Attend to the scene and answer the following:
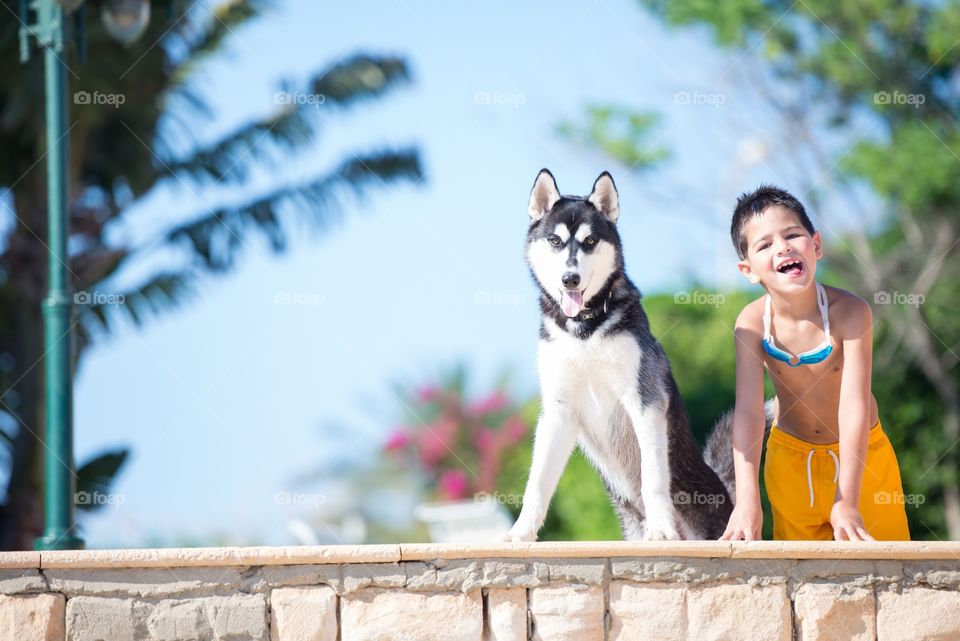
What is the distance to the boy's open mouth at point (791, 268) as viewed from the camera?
13.6 feet

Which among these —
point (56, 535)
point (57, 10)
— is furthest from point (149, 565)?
point (57, 10)

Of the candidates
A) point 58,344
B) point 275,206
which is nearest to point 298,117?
point 275,206

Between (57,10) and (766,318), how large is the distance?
13.9 feet

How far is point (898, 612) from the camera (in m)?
3.62

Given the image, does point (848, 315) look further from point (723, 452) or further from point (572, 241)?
point (572, 241)

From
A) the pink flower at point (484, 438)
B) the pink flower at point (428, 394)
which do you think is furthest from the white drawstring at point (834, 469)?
the pink flower at point (428, 394)

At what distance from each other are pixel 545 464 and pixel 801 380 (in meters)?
1.05

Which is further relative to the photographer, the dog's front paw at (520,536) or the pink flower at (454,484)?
the pink flower at (454,484)

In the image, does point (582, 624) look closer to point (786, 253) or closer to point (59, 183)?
point (786, 253)

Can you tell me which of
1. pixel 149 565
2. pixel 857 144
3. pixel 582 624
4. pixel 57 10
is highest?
pixel 857 144

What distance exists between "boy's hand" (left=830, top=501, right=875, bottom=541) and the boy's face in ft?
2.65

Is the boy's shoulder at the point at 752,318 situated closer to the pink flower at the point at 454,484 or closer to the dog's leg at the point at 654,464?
the dog's leg at the point at 654,464

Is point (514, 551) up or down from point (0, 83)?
down

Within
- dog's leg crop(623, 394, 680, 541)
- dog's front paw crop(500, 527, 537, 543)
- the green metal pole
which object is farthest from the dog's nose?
the green metal pole
